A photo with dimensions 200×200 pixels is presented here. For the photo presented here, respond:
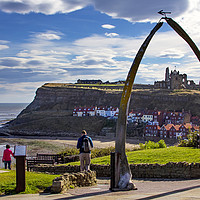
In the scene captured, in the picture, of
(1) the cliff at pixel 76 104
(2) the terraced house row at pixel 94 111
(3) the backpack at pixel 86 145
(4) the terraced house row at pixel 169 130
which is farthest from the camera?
(2) the terraced house row at pixel 94 111

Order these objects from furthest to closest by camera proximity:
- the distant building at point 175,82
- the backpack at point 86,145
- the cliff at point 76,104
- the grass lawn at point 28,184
Result: the distant building at point 175,82, the cliff at point 76,104, the backpack at point 86,145, the grass lawn at point 28,184

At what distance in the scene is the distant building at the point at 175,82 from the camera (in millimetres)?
117319

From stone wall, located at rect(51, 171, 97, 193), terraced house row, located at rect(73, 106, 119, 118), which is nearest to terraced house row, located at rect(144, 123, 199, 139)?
terraced house row, located at rect(73, 106, 119, 118)

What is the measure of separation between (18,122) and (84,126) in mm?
29915

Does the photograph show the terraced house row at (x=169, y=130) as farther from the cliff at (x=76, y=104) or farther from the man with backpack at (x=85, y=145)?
the man with backpack at (x=85, y=145)

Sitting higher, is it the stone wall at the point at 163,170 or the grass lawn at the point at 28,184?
the grass lawn at the point at 28,184

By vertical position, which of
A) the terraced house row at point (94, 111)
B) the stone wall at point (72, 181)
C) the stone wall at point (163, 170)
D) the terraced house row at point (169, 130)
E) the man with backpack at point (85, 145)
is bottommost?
the terraced house row at point (169, 130)

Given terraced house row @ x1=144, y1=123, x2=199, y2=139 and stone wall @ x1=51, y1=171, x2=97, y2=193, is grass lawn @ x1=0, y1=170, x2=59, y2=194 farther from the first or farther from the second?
terraced house row @ x1=144, y1=123, x2=199, y2=139

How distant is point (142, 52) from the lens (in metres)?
9.98

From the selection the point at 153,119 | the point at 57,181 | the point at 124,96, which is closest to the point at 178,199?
the point at 57,181

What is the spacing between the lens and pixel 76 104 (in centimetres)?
12975

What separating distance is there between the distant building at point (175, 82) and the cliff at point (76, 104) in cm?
713

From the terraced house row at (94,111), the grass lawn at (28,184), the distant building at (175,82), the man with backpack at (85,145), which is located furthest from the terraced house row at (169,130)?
the grass lawn at (28,184)

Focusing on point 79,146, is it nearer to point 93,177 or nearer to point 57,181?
point 93,177
